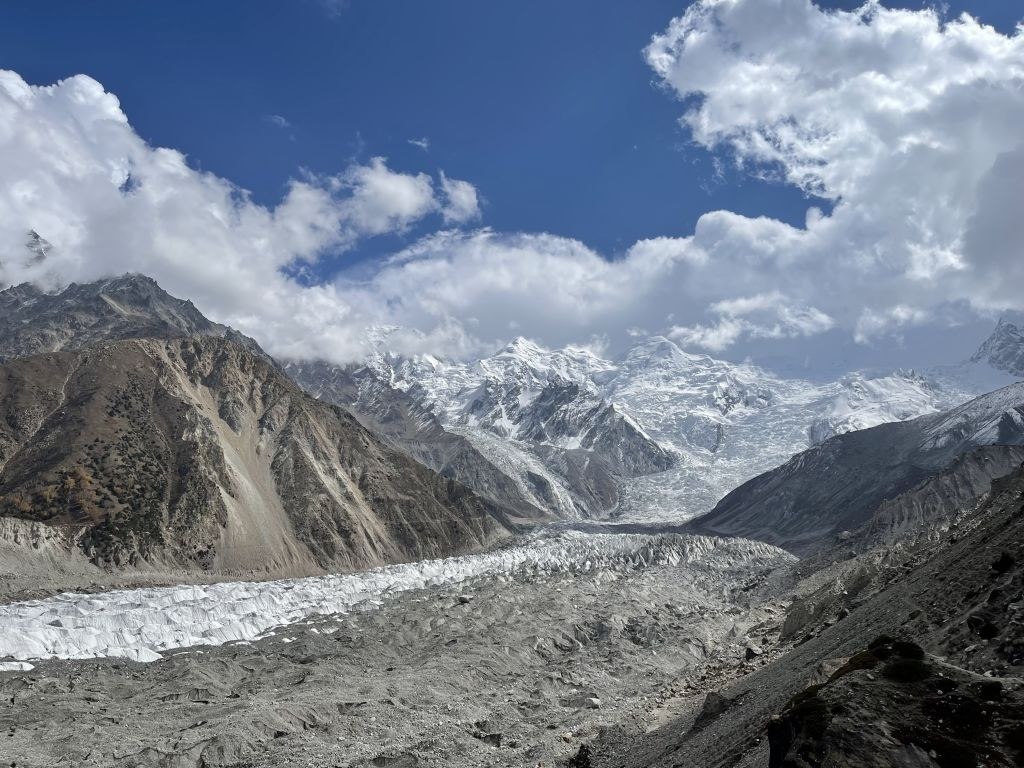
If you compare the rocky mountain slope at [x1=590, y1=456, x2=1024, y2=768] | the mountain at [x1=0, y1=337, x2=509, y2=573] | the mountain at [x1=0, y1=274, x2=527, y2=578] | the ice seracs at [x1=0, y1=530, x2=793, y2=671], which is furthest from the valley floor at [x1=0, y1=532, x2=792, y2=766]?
the mountain at [x1=0, y1=337, x2=509, y2=573]

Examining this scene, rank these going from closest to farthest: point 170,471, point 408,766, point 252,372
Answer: point 408,766 → point 170,471 → point 252,372

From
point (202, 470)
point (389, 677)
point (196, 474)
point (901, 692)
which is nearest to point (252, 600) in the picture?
point (389, 677)

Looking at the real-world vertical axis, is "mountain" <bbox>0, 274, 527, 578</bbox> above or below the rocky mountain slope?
above

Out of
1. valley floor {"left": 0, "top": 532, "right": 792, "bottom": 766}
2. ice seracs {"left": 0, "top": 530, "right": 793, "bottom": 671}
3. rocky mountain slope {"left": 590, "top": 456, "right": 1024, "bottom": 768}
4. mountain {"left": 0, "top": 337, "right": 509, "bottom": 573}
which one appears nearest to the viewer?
rocky mountain slope {"left": 590, "top": 456, "right": 1024, "bottom": 768}

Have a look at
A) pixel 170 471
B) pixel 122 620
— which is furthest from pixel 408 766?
pixel 170 471

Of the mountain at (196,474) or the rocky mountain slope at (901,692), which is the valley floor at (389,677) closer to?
the rocky mountain slope at (901,692)

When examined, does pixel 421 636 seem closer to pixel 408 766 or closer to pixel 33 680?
pixel 33 680

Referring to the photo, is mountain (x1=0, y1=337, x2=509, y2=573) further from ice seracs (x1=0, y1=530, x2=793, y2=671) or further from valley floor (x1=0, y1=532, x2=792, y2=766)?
valley floor (x1=0, y1=532, x2=792, y2=766)

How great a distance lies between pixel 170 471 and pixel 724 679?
110 m

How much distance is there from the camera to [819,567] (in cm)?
10144

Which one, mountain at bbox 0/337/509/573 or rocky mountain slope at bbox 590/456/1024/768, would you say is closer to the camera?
rocky mountain slope at bbox 590/456/1024/768

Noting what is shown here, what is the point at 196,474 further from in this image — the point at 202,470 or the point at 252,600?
the point at 252,600

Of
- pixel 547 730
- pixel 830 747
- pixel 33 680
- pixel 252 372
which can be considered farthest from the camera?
pixel 252 372

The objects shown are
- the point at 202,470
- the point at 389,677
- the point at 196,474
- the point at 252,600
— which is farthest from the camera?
the point at 202,470
